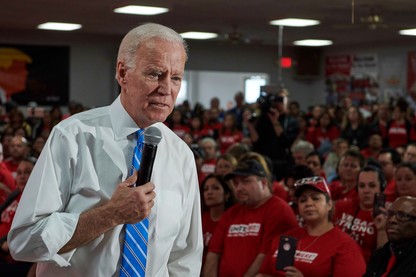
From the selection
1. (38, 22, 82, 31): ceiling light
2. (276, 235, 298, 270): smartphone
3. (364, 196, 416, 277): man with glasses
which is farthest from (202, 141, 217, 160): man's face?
(364, 196, 416, 277): man with glasses

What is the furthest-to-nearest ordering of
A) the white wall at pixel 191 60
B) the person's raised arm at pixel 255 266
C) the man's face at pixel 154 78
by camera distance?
1. the white wall at pixel 191 60
2. the person's raised arm at pixel 255 266
3. the man's face at pixel 154 78

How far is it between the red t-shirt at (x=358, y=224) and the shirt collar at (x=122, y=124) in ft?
10.1

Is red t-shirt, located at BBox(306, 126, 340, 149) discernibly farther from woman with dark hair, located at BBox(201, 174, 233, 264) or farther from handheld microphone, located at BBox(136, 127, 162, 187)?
handheld microphone, located at BBox(136, 127, 162, 187)

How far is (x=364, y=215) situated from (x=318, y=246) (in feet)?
2.73

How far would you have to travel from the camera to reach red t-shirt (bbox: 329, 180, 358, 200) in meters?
5.99

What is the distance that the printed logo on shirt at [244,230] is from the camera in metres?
4.90

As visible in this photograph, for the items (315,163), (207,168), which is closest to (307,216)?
(315,163)

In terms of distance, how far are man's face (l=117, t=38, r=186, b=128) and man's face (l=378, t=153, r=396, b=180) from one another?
5096 millimetres

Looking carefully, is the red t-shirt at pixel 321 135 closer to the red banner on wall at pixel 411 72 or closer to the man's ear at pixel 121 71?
the red banner on wall at pixel 411 72

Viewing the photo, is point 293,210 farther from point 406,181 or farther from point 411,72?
point 411,72

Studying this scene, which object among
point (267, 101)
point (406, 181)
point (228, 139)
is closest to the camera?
point (406, 181)

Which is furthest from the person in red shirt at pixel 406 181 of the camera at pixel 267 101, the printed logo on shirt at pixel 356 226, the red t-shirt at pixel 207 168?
the camera at pixel 267 101

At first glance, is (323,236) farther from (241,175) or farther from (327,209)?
(241,175)

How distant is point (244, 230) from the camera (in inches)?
195
